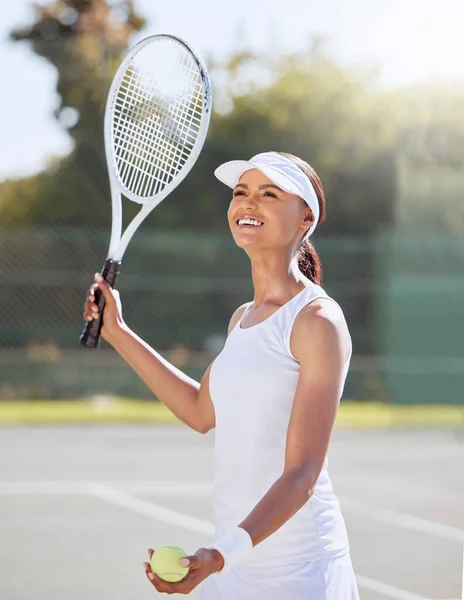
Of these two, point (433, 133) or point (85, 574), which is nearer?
point (85, 574)

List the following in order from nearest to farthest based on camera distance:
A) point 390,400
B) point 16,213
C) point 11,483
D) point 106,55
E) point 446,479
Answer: point 11,483
point 446,479
point 390,400
point 16,213
point 106,55

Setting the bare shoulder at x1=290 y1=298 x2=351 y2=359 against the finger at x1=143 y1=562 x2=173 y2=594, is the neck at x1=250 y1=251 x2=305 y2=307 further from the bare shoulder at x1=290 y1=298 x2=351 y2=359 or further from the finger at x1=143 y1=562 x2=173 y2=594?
the finger at x1=143 y1=562 x2=173 y2=594

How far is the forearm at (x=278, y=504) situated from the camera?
7.27 ft

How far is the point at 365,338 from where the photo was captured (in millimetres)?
17016

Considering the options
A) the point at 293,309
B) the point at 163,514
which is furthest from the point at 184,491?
the point at 293,309

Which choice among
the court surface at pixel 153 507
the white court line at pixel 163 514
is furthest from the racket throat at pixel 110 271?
the white court line at pixel 163 514

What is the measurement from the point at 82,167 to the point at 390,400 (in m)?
5.13

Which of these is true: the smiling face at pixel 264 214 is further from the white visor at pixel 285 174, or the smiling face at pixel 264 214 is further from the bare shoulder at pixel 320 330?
the bare shoulder at pixel 320 330

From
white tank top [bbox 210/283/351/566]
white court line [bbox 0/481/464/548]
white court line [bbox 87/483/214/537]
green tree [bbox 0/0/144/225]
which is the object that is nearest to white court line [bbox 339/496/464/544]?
white court line [bbox 0/481/464/548]

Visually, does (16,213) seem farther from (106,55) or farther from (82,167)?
(106,55)

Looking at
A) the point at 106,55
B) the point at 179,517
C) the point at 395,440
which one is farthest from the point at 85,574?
Answer: the point at 106,55

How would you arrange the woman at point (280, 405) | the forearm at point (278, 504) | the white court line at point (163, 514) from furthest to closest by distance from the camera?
1. the white court line at point (163, 514)
2. the woman at point (280, 405)
3. the forearm at point (278, 504)

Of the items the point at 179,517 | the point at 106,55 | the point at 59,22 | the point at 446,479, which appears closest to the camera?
the point at 179,517

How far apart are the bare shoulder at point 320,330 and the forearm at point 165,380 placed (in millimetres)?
468
